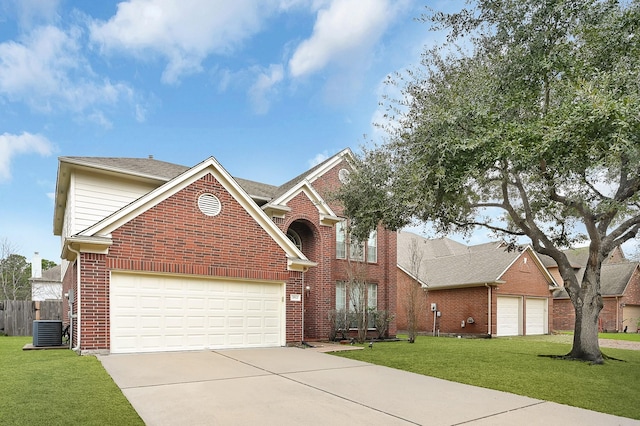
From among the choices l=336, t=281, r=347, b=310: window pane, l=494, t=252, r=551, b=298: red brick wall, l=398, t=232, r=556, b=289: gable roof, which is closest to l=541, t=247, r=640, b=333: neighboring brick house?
l=494, t=252, r=551, b=298: red brick wall

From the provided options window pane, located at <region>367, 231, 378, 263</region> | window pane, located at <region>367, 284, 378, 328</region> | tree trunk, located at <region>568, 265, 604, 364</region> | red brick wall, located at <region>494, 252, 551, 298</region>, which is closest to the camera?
tree trunk, located at <region>568, 265, 604, 364</region>

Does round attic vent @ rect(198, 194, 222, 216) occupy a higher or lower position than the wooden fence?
higher

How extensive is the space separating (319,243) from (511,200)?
708cm

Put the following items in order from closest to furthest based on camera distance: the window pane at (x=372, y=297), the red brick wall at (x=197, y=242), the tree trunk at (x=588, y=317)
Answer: the red brick wall at (x=197, y=242)
the tree trunk at (x=588, y=317)
the window pane at (x=372, y=297)

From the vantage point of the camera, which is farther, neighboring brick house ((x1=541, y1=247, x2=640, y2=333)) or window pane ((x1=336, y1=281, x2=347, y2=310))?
neighboring brick house ((x1=541, y1=247, x2=640, y2=333))

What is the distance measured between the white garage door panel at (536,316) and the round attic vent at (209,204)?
19683mm

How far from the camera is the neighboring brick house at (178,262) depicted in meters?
10.7

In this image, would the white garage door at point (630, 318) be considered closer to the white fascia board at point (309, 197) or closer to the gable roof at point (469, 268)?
the gable roof at point (469, 268)

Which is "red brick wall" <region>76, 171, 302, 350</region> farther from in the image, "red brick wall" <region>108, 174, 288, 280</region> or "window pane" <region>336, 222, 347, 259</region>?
"window pane" <region>336, 222, 347, 259</region>

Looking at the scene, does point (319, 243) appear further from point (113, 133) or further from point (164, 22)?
point (113, 133)

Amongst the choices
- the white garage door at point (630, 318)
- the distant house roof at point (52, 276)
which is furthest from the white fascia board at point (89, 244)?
the white garage door at point (630, 318)

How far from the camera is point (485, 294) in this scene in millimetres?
Answer: 22266

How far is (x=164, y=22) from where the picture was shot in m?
14.0

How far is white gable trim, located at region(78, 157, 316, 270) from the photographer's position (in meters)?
10.7
